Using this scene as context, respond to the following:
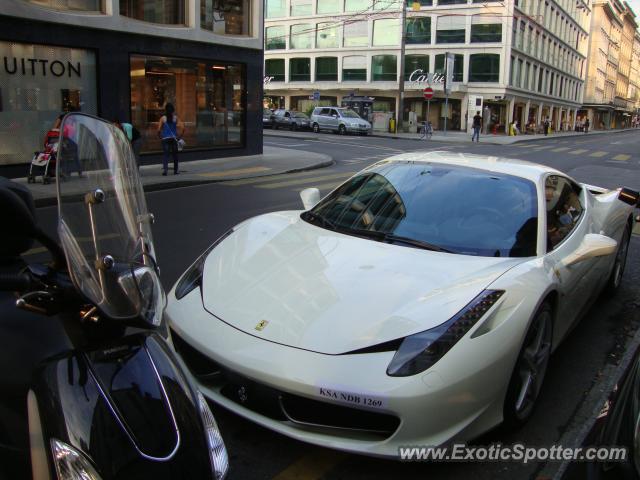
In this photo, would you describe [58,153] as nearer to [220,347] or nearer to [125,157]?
[125,157]

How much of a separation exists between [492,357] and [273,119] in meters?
40.2

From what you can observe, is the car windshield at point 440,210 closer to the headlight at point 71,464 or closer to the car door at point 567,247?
the car door at point 567,247

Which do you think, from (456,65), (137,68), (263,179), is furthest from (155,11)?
(456,65)

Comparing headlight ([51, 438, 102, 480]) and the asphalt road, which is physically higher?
headlight ([51, 438, 102, 480])

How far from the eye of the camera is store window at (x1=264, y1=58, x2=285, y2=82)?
61.4 m

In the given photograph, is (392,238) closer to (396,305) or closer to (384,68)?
(396,305)

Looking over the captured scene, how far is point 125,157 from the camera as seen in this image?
2.21 metres

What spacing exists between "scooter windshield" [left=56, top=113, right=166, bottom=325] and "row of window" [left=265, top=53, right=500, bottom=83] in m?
52.5

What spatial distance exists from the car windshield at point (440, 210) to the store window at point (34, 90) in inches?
434

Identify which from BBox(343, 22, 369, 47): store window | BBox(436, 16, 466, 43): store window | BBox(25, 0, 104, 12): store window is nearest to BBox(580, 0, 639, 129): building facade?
BBox(436, 16, 466, 43): store window

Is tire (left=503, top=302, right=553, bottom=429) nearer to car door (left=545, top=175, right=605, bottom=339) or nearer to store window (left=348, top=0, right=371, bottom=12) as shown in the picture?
car door (left=545, top=175, right=605, bottom=339)

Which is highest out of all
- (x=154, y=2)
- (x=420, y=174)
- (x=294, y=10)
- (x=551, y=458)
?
(x=294, y=10)

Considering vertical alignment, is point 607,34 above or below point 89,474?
above

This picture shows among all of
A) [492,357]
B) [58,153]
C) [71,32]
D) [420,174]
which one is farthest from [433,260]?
[71,32]
